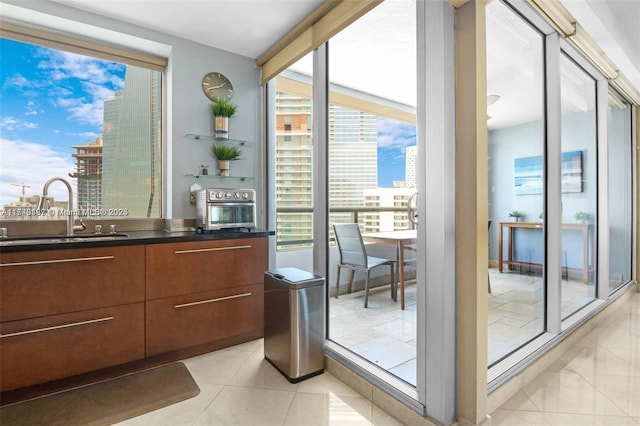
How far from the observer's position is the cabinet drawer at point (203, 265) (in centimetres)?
209

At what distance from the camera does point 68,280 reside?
1.79m

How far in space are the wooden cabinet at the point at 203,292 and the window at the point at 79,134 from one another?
0.87 m

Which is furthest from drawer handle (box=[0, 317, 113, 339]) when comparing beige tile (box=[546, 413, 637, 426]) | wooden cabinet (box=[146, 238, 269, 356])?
beige tile (box=[546, 413, 637, 426])

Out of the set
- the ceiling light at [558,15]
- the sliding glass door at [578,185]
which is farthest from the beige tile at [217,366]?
the ceiling light at [558,15]

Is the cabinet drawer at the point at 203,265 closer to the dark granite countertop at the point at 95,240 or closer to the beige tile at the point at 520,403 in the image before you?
the dark granite countertop at the point at 95,240

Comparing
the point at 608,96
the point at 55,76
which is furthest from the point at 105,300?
the point at 608,96

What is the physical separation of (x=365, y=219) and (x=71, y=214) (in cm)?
221

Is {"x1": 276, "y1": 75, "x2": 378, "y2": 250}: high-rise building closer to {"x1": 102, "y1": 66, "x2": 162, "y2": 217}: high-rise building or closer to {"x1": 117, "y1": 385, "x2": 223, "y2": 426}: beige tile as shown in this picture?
{"x1": 102, "y1": 66, "x2": 162, "y2": 217}: high-rise building

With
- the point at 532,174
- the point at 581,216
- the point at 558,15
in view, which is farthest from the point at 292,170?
the point at 581,216

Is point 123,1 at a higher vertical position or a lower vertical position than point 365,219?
higher

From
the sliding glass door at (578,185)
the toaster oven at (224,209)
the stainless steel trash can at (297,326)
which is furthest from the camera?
the sliding glass door at (578,185)

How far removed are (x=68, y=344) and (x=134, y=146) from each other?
65.9 inches

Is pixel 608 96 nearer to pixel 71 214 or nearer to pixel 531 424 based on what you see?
pixel 531 424

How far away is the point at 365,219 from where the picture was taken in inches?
104
